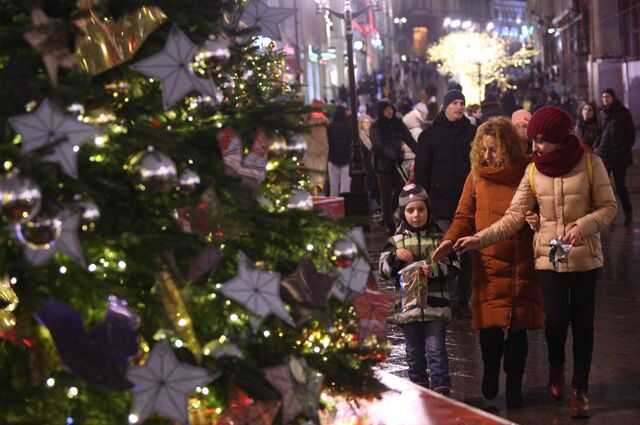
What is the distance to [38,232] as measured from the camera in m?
3.71

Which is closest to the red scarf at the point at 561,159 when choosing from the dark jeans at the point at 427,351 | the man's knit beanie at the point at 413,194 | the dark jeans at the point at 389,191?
the man's knit beanie at the point at 413,194

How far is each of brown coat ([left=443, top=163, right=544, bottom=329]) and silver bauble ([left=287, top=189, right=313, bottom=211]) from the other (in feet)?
12.8

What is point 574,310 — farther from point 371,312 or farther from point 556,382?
point 371,312

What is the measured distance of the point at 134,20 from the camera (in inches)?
170

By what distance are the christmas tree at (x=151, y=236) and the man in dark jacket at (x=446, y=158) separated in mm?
7323

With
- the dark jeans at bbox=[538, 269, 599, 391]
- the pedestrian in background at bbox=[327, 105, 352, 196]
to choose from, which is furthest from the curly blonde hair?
the pedestrian in background at bbox=[327, 105, 352, 196]

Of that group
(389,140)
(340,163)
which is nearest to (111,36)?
(389,140)

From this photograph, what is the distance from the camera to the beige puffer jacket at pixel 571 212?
812cm

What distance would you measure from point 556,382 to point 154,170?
5195 mm

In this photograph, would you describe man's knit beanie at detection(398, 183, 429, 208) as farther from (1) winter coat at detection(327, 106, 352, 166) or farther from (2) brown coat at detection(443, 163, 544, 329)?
(1) winter coat at detection(327, 106, 352, 166)

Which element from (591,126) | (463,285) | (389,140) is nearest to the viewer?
(463,285)

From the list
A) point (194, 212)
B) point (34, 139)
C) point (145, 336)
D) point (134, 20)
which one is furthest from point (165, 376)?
point (134, 20)

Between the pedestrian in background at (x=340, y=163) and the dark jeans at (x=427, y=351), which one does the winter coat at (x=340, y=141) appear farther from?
the dark jeans at (x=427, y=351)

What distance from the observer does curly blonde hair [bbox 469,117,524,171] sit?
28.2 ft
